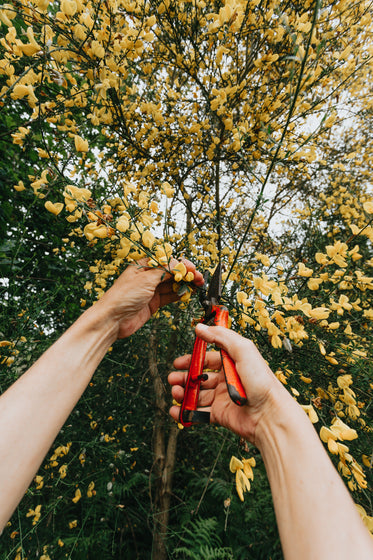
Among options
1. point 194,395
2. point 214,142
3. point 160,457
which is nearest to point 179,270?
point 194,395

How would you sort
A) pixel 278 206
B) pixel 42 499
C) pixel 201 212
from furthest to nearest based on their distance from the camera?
pixel 278 206, pixel 201 212, pixel 42 499

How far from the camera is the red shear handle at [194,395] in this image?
48.9 inches

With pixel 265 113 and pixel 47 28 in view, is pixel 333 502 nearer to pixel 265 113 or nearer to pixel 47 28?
pixel 47 28

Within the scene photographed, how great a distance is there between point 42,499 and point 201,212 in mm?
3696

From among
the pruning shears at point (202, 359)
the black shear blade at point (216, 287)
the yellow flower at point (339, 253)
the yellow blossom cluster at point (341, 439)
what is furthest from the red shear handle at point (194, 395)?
the yellow flower at point (339, 253)

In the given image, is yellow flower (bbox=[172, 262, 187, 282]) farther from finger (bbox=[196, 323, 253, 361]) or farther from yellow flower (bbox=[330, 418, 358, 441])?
yellow flower (bbox=[330, 418, 358, 441])

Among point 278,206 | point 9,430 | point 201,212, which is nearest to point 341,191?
point 278,206

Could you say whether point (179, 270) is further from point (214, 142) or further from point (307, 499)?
point (214, 142)

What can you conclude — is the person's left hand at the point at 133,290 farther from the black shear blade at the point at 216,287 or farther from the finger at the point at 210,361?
the finger at the point at 210,361

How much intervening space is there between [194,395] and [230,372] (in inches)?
12.7

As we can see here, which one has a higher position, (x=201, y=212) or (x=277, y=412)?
(x=201, y=212)

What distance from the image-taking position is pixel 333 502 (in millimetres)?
729

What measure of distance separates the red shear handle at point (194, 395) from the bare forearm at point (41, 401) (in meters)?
0.45

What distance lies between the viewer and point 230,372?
3.46ft
